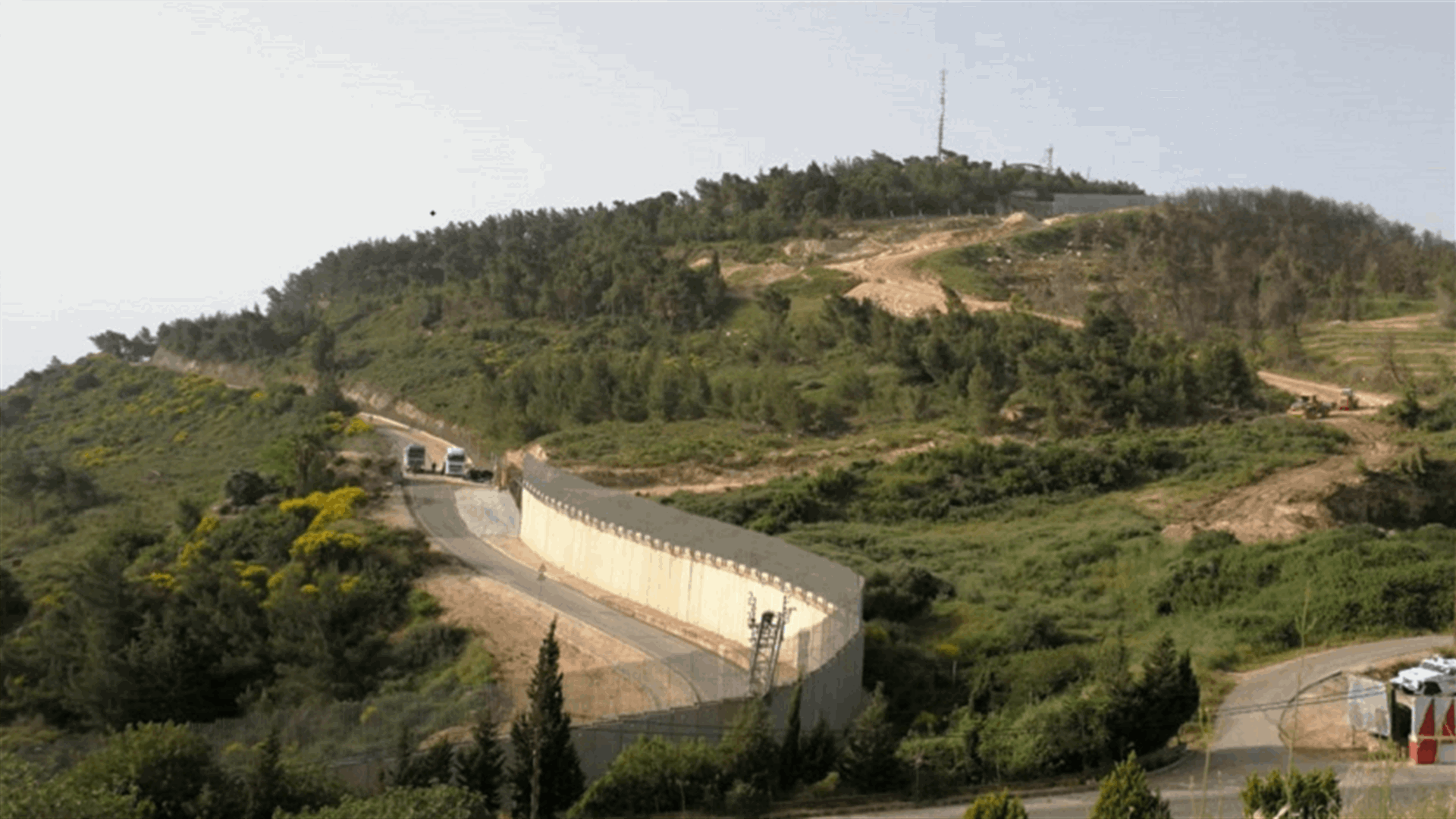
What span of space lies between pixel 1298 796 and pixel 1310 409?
3819cm

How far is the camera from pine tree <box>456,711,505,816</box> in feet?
57.7

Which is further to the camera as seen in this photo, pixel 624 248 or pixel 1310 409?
pixel 624 248

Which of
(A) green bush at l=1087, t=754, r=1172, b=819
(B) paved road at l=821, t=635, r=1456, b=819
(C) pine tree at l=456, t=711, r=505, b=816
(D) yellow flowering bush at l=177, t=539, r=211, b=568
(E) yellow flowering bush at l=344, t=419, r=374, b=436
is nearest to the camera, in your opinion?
(A) green bush at l=1087, t=754, r=1172, b=819

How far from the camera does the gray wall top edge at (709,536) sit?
89.8ft

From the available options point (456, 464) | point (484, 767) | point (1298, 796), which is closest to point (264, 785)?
point (484, 767)

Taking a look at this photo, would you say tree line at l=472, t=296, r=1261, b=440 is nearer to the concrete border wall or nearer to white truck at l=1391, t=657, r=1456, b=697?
the concrete border wall

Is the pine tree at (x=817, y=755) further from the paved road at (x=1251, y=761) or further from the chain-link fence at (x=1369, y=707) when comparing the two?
the chain-link fence at (x=1369, y=707)

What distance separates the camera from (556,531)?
131 feet

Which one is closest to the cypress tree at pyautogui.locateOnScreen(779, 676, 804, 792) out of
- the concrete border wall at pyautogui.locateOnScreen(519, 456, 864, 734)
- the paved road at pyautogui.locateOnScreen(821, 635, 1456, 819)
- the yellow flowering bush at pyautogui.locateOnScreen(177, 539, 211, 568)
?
the paved road at pyautogui.locateOnScreen(821, 635, 1456, 819)

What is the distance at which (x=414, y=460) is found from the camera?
5538 cm

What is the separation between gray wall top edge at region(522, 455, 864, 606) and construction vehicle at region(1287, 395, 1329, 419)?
21.8 metres

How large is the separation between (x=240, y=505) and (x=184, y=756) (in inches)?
1365

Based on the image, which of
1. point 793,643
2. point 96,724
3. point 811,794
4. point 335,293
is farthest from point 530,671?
point 335,293

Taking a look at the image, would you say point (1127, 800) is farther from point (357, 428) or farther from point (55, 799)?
point (357, 428)
